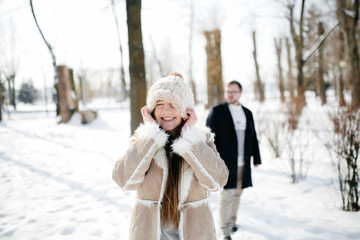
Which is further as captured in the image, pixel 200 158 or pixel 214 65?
pixel 214 65

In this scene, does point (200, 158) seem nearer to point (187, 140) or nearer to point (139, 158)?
point (187, 140)

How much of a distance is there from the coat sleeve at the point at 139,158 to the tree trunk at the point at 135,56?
2885 millimetres

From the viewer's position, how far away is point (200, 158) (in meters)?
1.31

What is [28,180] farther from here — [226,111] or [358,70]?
[358,70]

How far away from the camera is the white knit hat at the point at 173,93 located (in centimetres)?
140

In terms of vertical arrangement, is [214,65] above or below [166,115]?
above

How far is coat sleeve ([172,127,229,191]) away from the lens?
1.31 m

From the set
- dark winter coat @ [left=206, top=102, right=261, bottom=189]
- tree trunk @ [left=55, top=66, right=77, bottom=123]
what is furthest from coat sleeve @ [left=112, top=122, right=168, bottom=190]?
tree trunk @ [left=55, top=66, right=77, bottom=123]

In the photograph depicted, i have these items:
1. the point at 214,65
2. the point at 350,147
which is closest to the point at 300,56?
the point at 214,65

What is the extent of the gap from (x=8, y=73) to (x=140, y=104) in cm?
2944

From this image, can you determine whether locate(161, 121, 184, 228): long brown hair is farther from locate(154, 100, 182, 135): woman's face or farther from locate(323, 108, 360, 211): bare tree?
locate(323, 108, 360, 211): bare tree

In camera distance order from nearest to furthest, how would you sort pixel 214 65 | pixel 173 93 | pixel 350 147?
pixel 173 93, pixel 350 147, pixel 214 65

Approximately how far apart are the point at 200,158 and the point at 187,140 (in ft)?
0.46

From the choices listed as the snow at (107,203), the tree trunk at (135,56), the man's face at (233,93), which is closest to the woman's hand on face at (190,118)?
the man's face at (233,93)
